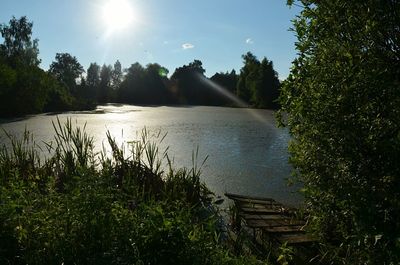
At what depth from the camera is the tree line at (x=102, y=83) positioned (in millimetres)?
42659

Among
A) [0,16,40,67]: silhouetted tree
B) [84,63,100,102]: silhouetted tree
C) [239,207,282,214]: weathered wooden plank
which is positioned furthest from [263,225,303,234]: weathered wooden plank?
[84,63,100,102]: silhouetted tree

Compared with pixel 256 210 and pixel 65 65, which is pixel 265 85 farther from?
pixel 256 210

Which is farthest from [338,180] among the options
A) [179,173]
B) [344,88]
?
[179,173]

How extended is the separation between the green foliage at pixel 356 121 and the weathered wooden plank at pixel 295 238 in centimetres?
86

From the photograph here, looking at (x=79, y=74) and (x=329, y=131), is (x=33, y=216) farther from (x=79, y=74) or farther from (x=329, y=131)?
(x=79, y=74)

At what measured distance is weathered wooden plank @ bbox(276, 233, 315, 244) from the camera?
561 centimetres

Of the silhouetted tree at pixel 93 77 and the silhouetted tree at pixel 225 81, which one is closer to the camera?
the silhouetted tree at pixel 225 81

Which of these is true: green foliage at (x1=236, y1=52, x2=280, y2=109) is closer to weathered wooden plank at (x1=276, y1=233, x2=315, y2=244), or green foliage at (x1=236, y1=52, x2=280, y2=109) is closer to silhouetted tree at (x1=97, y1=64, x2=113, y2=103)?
silhouetted tree at (x1=97, y1=64, x2=113, y2=103)

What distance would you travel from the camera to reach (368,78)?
4184 mm

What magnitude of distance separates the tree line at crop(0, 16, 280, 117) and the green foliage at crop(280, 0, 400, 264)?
39.0 metres

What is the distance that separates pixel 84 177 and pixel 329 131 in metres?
2.58

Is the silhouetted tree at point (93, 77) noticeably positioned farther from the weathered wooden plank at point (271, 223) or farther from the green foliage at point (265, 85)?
the weathered wooden plank at point (271, 223)

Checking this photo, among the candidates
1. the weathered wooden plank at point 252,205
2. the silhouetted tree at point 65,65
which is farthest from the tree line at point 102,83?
the weathered wooden plank at point 252,205

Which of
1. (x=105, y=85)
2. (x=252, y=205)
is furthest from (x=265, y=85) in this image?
(x=252, y=205)
